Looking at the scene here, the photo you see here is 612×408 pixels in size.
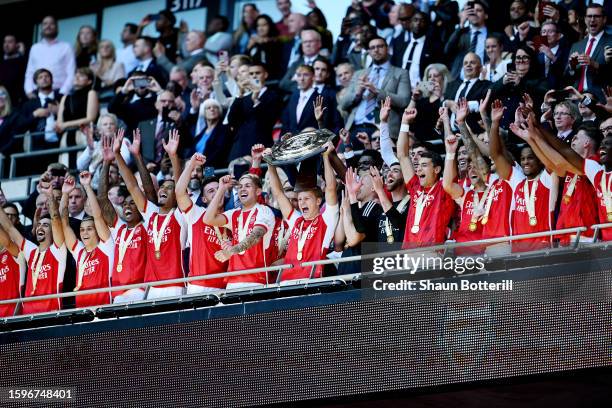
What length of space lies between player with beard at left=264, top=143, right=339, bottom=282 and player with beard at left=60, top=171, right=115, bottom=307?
1686 mm

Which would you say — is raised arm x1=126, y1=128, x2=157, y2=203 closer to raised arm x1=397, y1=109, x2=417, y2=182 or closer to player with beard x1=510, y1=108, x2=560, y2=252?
raised arm x1=397, y1=109, x2=417, y2=182

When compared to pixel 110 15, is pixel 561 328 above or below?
below

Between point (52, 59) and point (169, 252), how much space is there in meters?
4.73

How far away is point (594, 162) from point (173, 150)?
3.61 meters

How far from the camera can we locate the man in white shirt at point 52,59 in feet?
46.2

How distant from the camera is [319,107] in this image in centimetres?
1089

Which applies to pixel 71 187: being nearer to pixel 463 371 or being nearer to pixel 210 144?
pixel 210 144

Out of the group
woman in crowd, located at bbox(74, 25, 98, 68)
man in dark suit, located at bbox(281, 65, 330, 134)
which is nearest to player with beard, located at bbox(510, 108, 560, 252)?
man in dark suit, located at bbox(281, 65, 330, 134)

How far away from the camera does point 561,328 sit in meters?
8.23

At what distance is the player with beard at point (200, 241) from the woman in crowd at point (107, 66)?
12.6 feet

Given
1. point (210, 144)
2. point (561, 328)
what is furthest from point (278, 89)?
point (561, 328)

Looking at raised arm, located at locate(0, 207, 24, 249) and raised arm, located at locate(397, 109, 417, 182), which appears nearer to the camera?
raised arm, located at locate(397, 109, 417, 182)

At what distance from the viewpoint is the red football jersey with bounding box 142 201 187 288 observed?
10.3m

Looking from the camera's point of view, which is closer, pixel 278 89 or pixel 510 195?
pixel 510 195
